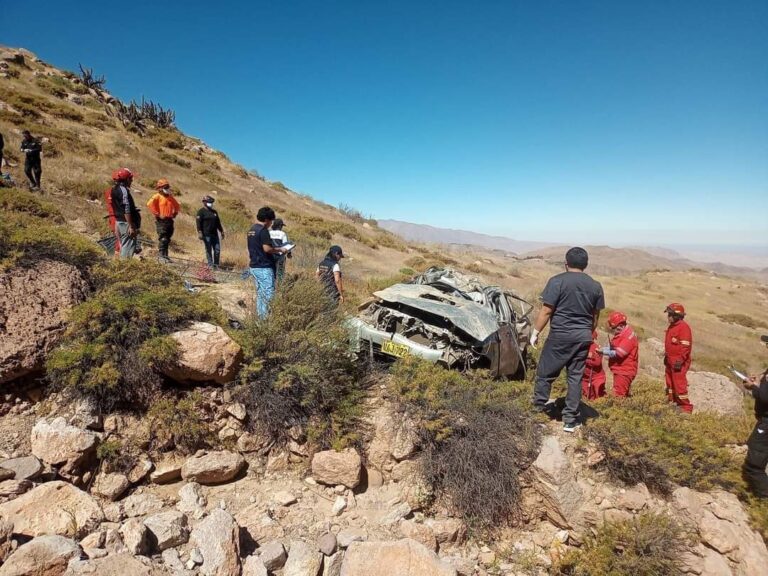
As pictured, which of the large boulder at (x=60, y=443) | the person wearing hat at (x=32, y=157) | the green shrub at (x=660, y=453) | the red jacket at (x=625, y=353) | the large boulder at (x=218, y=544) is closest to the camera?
the large boulder at (x=218, y=544)

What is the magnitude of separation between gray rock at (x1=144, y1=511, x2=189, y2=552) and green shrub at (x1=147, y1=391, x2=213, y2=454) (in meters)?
0.75

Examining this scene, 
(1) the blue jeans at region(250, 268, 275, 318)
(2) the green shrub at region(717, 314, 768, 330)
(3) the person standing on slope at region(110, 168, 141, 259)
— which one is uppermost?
(3) the person standing on slope at region(110, 168, 141, 259)

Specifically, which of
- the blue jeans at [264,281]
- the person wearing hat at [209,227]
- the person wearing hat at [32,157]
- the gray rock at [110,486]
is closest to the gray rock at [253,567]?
the gray rock at [110,486]

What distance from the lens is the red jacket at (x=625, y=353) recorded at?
16.2 ft

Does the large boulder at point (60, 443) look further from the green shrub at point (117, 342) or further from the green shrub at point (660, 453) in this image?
the green shrub at point (660, 453)

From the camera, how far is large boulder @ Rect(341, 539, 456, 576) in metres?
2.52

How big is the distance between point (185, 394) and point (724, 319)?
2846 cm

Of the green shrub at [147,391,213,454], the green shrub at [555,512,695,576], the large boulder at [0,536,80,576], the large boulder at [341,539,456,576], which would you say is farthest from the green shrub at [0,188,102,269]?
the green shrub at [555,512,695,576]

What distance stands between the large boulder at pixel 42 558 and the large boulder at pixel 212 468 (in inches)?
46.4

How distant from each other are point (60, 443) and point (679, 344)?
7107mm

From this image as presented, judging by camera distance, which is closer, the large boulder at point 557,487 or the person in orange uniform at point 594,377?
the large boulder at point 557,487

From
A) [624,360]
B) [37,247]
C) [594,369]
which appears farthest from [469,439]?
[37,247]

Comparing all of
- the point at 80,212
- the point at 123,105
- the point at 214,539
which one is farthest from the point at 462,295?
the point at 123,105

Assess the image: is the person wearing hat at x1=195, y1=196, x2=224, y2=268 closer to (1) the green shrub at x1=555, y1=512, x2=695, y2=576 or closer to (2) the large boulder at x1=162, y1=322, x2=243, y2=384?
(2) the large boulder at x1=162, y1=322, x2=243, y2=384
